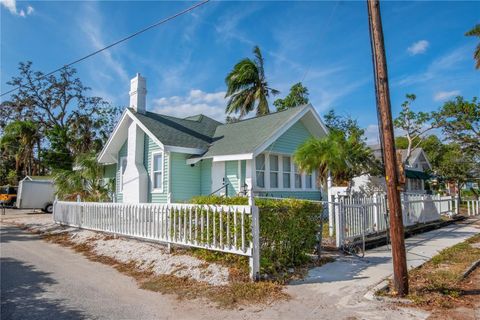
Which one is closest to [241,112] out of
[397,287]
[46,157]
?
[46,157]

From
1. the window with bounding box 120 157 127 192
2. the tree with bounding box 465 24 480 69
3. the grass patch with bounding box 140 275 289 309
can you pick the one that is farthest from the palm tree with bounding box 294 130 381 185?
the tree with bounding box 465 24 480 69

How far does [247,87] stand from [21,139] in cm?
2615

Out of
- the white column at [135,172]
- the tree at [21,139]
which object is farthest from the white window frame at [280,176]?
the tree at [21,139]

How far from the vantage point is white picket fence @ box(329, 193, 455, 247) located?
8.68 meters

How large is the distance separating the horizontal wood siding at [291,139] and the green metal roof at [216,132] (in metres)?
0.78

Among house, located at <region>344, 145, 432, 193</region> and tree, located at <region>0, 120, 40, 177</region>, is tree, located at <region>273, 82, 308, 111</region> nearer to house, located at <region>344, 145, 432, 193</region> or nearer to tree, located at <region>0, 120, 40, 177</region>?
house, located at <region>344, 145, 432, 193</region>

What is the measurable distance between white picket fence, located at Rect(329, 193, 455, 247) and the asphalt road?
496 centimetres

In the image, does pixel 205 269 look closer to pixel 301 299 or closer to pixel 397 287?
pixel 301 299

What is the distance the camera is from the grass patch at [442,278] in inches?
204

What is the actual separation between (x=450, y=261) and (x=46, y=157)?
110 ft

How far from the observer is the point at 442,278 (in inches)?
251

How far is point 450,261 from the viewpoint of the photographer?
786 centimetres

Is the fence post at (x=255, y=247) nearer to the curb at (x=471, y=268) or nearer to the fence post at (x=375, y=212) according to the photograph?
the curb at (x=471, y=268)

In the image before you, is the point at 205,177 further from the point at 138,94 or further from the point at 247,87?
the point at 247,87
